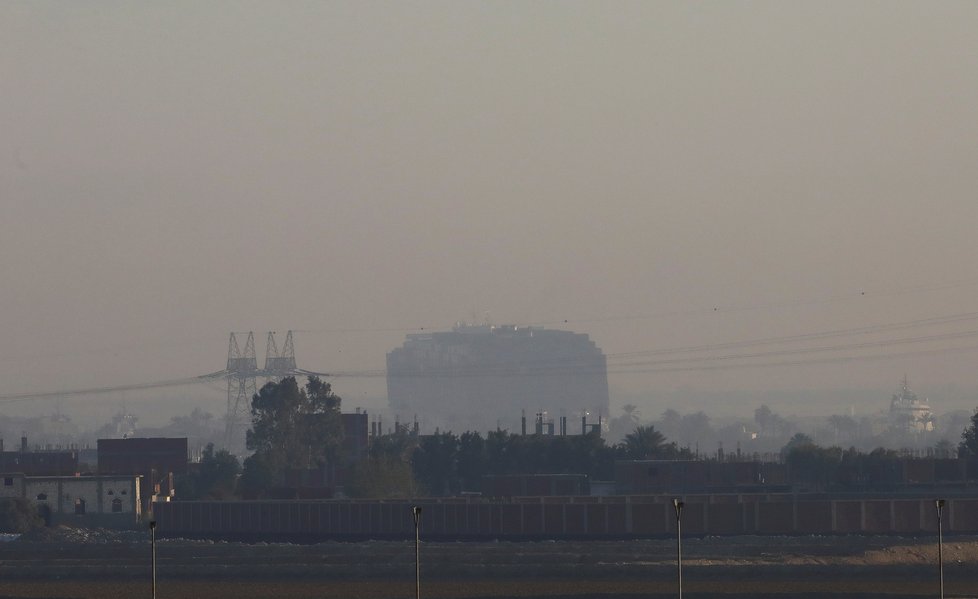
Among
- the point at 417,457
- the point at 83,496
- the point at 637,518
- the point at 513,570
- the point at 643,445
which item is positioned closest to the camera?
the point at 513,570

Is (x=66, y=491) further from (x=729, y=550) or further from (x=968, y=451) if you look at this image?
(x=968, y=451)

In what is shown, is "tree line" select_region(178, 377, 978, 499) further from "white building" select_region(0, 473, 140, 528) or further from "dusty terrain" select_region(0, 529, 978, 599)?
"dusty terrain" select_region(0, 529, 978, 599)

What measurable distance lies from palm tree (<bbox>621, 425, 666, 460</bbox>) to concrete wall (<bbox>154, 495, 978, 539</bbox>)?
51417 millimetres

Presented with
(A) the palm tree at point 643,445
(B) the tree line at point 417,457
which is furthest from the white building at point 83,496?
(A) the palm tree at point 643,445

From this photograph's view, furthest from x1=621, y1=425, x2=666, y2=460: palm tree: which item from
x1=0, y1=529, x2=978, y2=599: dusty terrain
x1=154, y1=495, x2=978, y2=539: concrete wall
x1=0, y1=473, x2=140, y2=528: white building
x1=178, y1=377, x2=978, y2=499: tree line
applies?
x1=0, y1=529, x2=978, y2=599: dusty terrain

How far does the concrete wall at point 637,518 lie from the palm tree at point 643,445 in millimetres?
51417

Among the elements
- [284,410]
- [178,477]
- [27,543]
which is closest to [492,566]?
[27,543]

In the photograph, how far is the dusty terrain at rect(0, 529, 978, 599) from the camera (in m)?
58.5

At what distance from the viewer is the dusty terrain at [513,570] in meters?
58.5

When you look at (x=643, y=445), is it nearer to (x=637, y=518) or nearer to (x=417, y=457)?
(x=417, y=457)

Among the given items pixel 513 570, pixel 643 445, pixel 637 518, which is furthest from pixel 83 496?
pixel 513 570

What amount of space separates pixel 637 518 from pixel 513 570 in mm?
28216

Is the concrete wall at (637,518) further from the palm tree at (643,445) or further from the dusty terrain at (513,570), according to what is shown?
the palm tree at (643,445)

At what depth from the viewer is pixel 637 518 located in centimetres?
9212
